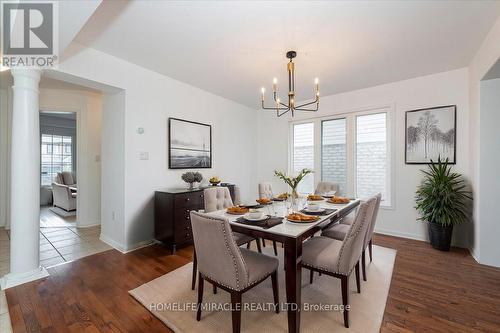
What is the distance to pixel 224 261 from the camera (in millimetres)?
1538

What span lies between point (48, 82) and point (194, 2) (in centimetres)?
344

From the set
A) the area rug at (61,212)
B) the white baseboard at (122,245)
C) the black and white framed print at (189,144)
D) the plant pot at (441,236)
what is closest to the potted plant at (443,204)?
the plant pot at (441,236)

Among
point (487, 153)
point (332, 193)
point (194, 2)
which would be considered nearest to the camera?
point (194, 2)

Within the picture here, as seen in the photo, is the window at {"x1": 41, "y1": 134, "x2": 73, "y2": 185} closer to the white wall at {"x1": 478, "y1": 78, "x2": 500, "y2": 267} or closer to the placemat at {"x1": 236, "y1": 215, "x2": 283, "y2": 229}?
the placemat at {"x1": 236, "y1": 215, "x2": 283, "y2": 229}

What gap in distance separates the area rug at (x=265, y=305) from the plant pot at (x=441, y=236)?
1263 mm

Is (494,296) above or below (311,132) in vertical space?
below

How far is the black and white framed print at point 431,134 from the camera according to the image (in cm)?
336

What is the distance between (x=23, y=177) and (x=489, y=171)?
5.31 metres

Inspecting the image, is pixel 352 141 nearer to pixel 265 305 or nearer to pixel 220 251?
pixel 265 305

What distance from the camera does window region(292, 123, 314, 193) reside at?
477 centimetres

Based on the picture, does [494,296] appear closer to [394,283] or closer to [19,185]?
[394,283]

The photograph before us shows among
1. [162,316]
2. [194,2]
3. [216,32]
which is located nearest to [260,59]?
[216,32]

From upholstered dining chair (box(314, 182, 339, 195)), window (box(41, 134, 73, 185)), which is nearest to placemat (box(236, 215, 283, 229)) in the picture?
upholstered dining chair (box(314, 182, 339, 195))

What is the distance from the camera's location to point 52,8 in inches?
65.5
